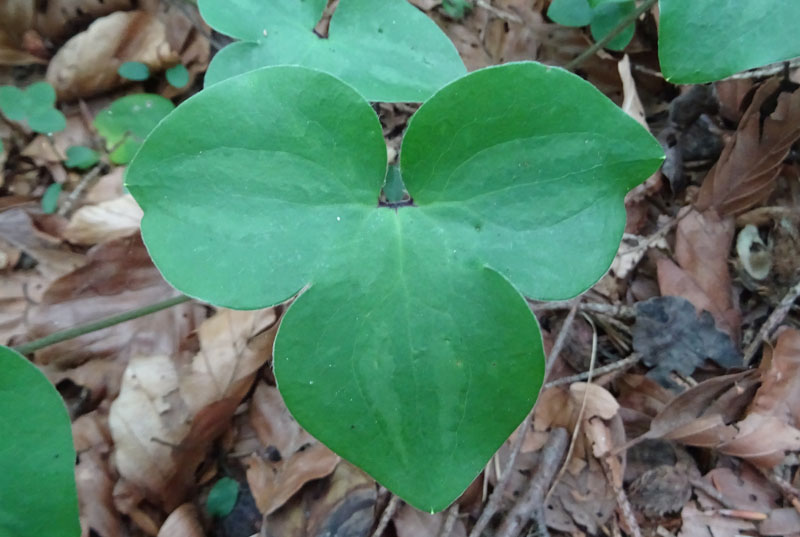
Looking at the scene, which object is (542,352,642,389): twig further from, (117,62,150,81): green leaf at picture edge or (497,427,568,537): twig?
(117,62,150,81): green leaf at picture edge

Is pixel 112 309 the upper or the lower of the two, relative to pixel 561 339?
lower

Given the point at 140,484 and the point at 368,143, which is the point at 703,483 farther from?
the point at 140,484

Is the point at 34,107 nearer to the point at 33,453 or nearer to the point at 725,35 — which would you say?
the point at 33,453

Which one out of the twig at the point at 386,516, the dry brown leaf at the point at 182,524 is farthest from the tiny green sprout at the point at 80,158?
the twig at the point at 386,516

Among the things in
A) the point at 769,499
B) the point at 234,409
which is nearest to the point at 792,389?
the point at 769,499

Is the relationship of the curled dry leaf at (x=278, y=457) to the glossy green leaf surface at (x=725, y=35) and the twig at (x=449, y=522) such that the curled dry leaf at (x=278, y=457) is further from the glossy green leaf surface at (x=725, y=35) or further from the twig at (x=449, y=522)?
the glossy green leaf surface at (x=725, y=35)

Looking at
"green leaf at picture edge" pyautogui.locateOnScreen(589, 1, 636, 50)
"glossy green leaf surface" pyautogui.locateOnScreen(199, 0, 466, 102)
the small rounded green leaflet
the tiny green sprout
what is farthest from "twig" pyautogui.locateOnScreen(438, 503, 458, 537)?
the tiny green sprout

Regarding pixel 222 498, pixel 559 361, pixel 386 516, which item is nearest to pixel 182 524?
pixel 222 498
